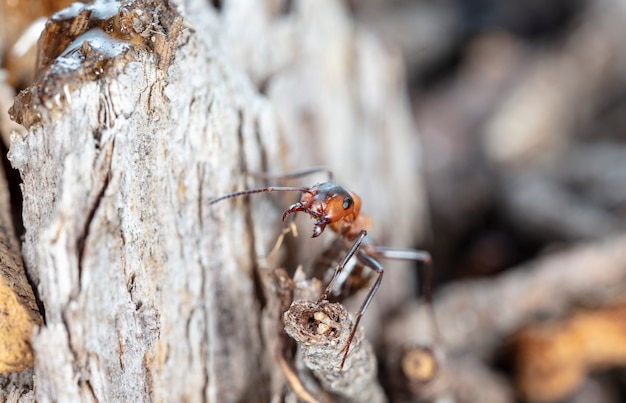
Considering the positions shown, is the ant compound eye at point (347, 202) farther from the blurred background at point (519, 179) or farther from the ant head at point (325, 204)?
the blurred background at point (519, 179)

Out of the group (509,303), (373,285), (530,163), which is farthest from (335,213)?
(530,163)

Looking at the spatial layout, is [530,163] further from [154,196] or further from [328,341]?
[154,196]

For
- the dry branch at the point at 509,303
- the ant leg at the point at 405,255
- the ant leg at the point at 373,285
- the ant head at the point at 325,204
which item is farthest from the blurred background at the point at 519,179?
the ant head at the point at 325,204

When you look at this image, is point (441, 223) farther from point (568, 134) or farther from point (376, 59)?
point (568, 134)

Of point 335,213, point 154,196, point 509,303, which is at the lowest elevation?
point 509,303

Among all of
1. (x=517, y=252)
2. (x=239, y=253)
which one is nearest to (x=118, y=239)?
(x=239, y=253)

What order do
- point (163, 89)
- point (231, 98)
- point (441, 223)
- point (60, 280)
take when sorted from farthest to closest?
point (441, 223), point (231, 98), point (163, 89), point (60, 280)

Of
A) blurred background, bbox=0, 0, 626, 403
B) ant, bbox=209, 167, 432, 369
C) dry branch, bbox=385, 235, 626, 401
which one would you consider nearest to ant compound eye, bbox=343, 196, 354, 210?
ant, bbox=209, 167, 432, 369
